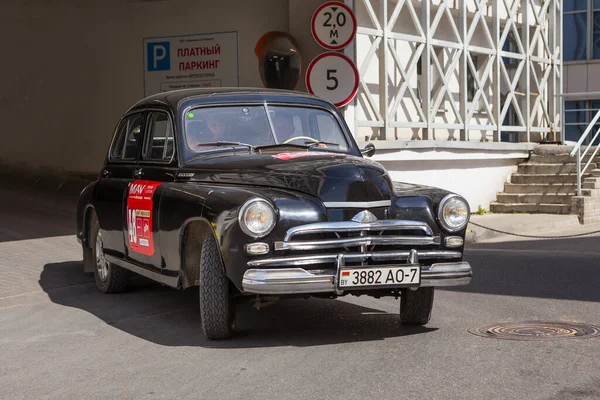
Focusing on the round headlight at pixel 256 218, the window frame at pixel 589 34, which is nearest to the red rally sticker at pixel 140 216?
the round headlight at pixel 256 218

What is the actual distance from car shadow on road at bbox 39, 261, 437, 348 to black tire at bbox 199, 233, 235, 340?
5.4 inches

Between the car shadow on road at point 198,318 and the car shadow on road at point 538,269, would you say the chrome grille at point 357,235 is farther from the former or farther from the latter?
the car shadow on road at point 538,269

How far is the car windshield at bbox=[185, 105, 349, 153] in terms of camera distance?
325 inches

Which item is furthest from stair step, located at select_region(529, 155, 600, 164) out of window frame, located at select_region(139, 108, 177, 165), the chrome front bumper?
the chrome front bumper

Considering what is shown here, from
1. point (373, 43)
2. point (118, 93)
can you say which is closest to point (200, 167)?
point (373, 43)

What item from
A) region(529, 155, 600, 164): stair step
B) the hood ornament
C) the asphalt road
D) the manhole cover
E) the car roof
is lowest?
the asphalt road

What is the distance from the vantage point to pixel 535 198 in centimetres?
1967

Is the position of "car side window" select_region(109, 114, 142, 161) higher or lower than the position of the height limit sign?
lower

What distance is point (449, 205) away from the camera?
24.0 ft

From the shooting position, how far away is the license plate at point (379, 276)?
6.72 m

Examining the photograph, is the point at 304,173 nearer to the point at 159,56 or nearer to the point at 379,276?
the point at 379,276

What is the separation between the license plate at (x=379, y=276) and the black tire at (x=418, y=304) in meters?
0.58

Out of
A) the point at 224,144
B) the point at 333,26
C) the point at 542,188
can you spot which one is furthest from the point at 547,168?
the point at 224,144

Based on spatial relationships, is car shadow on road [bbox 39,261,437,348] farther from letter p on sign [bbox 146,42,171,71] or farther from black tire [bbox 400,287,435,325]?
letter p on sign [bbox 146,42,171,71]
